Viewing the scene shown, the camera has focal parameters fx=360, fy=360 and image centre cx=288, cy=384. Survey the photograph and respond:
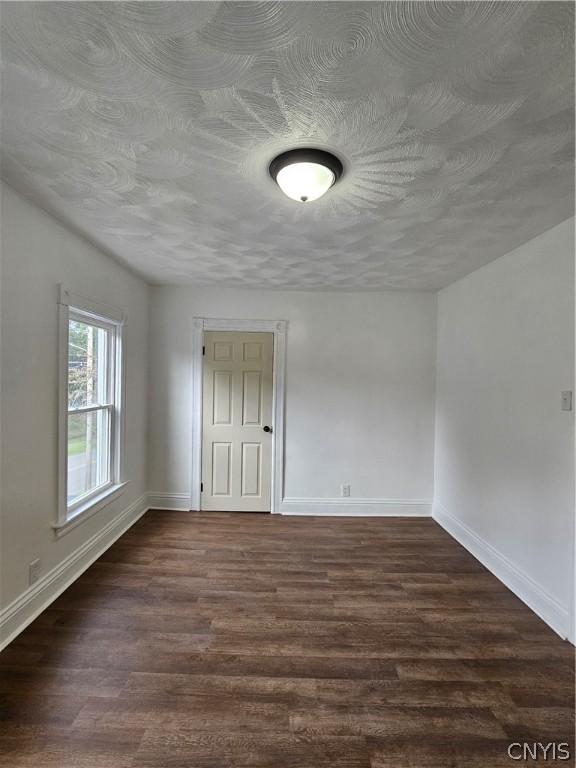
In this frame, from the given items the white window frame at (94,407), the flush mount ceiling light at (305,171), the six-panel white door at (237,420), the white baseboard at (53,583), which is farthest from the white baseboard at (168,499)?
the flush mount ceiling light at (305,171)

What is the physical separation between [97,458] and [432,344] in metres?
3.54

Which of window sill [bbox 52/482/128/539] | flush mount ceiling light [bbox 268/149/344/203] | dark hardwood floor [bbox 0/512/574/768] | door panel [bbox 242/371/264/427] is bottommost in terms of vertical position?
dark hardwood floor [bbox 0/512/574/768]

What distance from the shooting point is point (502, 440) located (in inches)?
110

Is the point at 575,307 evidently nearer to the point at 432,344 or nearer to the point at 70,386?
the point at 432,344

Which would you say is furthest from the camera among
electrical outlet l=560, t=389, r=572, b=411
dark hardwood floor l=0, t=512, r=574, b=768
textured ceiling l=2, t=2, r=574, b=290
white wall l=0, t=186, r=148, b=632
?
electrical outlet l=560, t=389, r=572, b=411

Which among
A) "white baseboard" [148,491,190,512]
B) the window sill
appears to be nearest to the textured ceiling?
the window sill

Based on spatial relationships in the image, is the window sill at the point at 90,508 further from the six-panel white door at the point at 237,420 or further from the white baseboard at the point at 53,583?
the six-panel white door at the point at 237,420

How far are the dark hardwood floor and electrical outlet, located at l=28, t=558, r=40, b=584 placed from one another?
0.80 ft

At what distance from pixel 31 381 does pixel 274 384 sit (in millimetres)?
2290

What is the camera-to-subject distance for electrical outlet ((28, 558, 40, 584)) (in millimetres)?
2133

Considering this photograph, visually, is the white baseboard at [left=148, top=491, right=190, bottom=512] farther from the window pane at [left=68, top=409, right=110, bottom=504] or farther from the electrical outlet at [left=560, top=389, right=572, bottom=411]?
the electrical outlet at [left=560, top=389, right=572, bottom=411]

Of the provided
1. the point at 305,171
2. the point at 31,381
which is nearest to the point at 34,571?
the point at 31,381

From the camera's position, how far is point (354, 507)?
3965mm

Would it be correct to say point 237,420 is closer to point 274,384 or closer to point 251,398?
point 251,398
